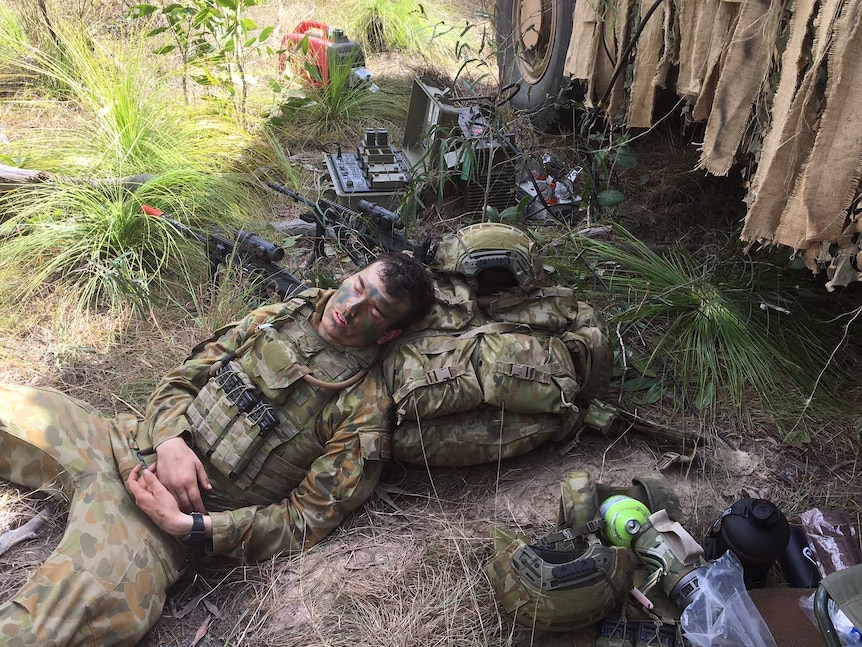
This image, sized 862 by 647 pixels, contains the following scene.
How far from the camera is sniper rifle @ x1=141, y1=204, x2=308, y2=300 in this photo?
364 cm

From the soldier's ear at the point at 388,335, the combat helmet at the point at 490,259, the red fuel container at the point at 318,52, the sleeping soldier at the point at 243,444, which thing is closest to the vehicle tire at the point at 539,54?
the red fuel container at the point at 318,52

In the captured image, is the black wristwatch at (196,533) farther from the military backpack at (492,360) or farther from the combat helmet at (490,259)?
the combat helmet at (490,259)

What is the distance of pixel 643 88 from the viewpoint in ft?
11.6

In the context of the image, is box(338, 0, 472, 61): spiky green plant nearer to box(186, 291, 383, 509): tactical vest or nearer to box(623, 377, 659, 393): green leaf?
box(623, 377, 659, 393): green leaf

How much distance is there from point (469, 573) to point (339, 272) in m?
2.09

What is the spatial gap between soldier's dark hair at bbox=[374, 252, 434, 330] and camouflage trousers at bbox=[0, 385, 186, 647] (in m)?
1.18

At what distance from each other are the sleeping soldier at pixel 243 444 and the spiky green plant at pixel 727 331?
1.25 meters

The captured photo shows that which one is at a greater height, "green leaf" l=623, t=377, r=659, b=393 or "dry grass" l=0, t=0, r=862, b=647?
"green leaf" l=623, t=377, r=659, b=393

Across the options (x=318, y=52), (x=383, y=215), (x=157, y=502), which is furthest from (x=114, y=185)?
(x=318, y=52)

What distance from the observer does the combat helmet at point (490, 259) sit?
2.95m

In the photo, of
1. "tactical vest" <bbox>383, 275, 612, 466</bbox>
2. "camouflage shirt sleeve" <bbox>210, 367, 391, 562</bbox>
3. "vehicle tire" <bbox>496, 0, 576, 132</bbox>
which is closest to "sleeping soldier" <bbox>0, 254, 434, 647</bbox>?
"camouflage shirt sleeve" <bbox>210, 367, 391, 562</bbox>

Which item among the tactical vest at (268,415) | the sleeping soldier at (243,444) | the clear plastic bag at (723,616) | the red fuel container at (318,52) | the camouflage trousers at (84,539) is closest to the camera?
the clear plastic bag at (723,616)

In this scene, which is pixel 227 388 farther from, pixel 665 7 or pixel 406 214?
pixel 665 7

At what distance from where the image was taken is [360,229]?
394 centimetres
